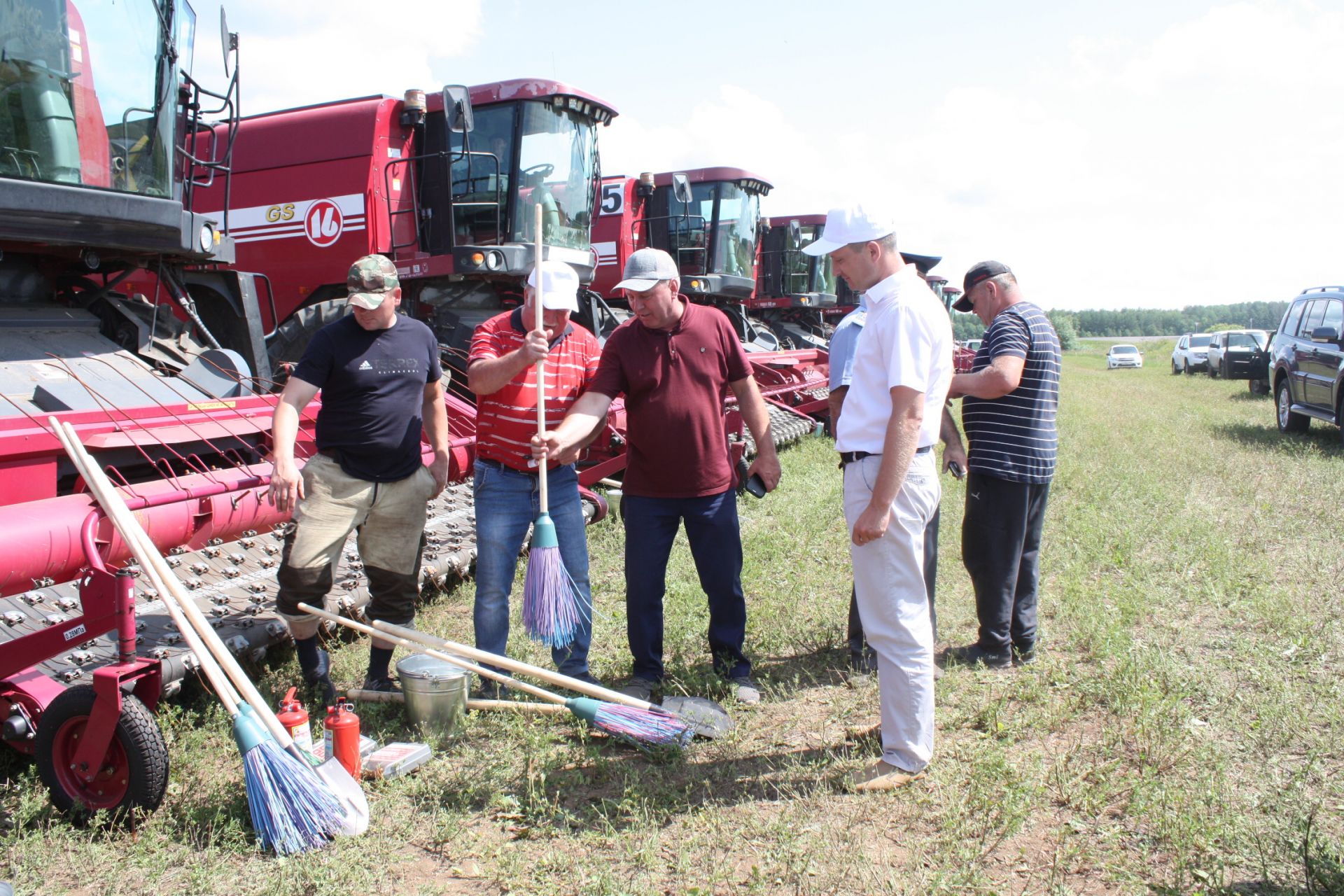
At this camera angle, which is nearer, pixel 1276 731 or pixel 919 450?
pixel 919 450

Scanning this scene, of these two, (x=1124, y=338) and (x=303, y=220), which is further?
(x=1124, y=338)

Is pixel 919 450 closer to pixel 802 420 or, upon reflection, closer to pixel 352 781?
pixel 352 781

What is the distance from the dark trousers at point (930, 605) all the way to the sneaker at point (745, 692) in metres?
0.52

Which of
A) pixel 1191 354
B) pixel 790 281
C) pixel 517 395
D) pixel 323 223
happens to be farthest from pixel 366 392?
pixel 1191 354

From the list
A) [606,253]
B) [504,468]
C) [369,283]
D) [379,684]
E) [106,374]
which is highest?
[606,253]

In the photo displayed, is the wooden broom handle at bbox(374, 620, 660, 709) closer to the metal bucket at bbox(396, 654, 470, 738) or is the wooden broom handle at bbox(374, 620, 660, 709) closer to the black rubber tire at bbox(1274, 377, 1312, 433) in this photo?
the metal bucket at bbox(396, 654, 470, 738)

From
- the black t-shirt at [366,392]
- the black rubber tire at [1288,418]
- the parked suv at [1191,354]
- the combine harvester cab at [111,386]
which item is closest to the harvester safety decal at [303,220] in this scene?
the combine harvester cab at [111,386]

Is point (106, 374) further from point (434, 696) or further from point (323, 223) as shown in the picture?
Answer: point (323, 223)

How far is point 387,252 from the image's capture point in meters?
8.65

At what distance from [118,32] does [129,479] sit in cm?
253

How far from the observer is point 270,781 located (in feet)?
8.97

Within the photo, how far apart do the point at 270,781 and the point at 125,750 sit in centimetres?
52

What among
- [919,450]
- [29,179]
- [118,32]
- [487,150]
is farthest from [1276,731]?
[487,150]

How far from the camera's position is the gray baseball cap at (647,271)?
3570 millimetres
